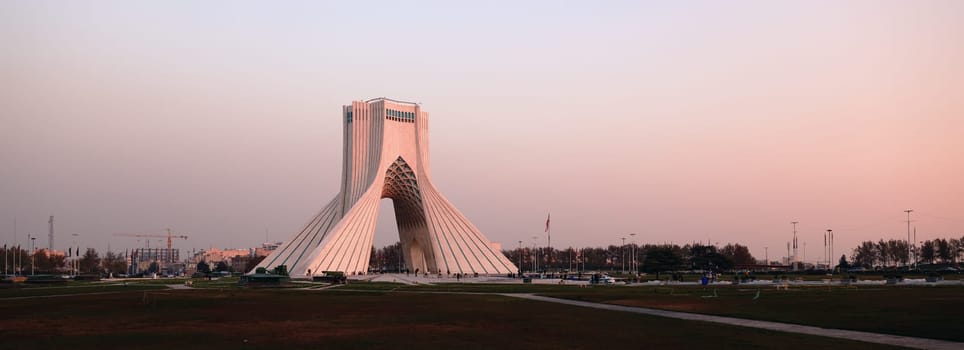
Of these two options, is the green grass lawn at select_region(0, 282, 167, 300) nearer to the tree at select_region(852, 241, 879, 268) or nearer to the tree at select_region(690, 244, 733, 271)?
the tree at select_region(690, 244, 733, 271)

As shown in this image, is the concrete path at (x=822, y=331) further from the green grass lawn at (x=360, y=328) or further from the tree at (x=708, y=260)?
the tree at (x=708, y=260)

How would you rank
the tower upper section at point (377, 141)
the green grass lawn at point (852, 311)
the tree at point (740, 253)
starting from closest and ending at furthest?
1. the green grass lawn at point (852, 311)
2. the tower upper section at point (377, 141)
3. the tree at point (740, 253)

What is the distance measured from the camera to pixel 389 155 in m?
84.1

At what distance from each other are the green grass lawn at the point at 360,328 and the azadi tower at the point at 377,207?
47056mm

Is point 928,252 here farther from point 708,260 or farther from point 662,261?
point 662,261

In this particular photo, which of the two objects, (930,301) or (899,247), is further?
(899,247)

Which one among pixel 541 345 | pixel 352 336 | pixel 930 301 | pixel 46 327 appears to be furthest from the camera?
pixel 930 301

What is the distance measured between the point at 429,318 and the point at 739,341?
8886mm

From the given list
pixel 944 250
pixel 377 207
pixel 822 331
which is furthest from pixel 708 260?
pixel 822 331

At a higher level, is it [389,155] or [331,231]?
[389,155]

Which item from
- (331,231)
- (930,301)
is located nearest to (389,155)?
(331,231)

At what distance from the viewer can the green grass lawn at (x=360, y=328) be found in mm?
15297

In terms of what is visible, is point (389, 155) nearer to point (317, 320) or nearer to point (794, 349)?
point (317, 320)

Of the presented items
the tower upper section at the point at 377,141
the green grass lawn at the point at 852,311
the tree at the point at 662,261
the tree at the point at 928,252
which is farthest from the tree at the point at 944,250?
the green grass lawn at the point at 852,311
